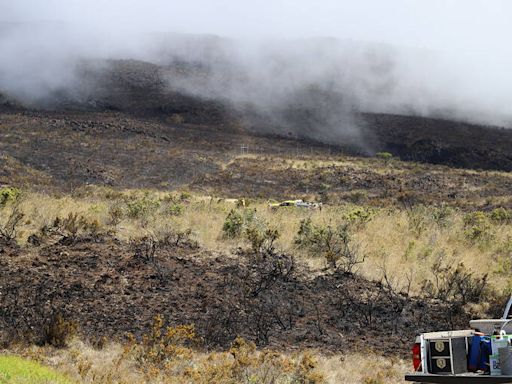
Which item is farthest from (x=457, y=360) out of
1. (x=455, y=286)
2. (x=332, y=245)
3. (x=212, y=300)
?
(x=332, y=245)

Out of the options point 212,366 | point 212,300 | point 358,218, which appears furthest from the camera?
point 358,218

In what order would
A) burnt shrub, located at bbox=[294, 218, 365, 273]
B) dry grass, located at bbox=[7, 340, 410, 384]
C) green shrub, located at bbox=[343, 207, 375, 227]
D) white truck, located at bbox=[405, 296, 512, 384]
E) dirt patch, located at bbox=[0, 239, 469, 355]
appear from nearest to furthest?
1. white truck, located at bbox=[405, 296, 512, 384]
2. dry grass, located at bbox=[7, 340, 410, 384]
3. dirt patch, located at bbox=[0, 239, 469, 355]
4. burnt shrub, located at bbox=[294, 218, 365, 273]
5. green shrub, located at bbox=[343, 207, 375, 227]

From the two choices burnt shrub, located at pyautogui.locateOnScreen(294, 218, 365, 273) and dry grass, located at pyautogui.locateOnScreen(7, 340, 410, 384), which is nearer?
dry grass, located at pyautogui.locateOnScreen(7, 340, 410, 384)

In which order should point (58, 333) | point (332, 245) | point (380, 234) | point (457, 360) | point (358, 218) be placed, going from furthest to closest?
point (358, 218)
point (380, 234)
point (332, 245)
point (58, 333)
point (457, 360)

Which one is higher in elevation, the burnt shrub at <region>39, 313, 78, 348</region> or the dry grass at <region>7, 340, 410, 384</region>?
the burnt shrub at <region>39, 313, 78, 348</region>

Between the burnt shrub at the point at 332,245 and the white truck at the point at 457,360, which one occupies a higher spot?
the burnt shrub at the point at 332,245

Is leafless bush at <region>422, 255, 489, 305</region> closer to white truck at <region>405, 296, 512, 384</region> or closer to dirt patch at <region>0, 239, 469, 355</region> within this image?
dirt patch at <region>0, 239, 469, 355</region>

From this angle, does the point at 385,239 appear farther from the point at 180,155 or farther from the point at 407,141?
the point at 407,141

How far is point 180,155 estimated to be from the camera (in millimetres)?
43062

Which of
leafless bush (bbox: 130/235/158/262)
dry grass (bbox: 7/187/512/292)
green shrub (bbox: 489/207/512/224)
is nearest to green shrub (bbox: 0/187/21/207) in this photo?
dry grass (bbox: 7/187/512/292)

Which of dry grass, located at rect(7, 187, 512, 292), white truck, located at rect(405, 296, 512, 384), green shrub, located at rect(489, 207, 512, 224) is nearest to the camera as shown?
white truck, located at rect(405, 296, 512, 384)

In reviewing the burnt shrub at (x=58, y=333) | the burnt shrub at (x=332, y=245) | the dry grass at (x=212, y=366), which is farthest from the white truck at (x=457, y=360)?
the burnt shrub at (x=58, y=333)

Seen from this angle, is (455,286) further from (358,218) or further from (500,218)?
(500,218)

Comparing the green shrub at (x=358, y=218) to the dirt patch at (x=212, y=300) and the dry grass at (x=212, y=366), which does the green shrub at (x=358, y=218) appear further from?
the dry grass at (x=212, y=366)
